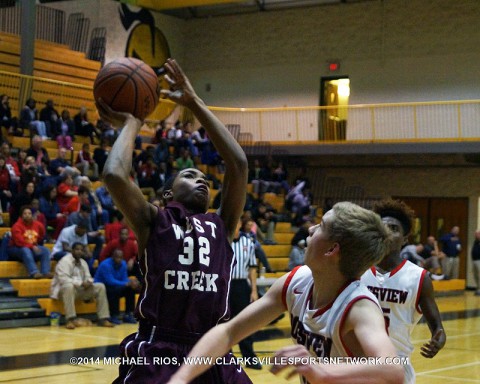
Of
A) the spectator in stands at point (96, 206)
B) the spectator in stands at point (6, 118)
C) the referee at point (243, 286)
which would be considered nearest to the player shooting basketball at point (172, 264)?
the referee at point (243, 286)

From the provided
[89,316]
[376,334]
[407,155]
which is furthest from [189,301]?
[407,155]

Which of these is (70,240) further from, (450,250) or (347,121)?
(347,121)

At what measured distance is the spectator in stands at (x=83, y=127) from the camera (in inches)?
726

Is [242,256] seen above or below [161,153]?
below

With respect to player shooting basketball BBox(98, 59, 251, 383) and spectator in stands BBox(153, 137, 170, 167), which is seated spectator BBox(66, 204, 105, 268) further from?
player shooting basketball BBox(98, 59, 251, 383)

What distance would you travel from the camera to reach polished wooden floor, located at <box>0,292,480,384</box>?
329 inches

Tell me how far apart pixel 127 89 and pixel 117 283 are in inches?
335

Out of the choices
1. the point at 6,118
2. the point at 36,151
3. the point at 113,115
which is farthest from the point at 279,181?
the point at 113,115

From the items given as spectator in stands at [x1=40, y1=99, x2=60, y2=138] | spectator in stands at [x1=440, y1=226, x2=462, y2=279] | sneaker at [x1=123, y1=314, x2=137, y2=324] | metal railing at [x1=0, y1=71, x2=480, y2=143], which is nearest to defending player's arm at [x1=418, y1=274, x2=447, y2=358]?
sneaker at [x1=123, y1=314, x2=137, y2=324]

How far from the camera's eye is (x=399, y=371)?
2395 millimetres

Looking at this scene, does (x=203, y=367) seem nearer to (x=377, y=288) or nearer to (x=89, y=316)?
(x=377, y=288)

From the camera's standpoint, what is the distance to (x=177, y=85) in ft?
12.7

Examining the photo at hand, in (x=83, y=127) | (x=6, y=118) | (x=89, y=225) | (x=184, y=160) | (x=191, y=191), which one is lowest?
(x=89, y=225)

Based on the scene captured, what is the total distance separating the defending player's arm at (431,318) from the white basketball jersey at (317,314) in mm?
1890
